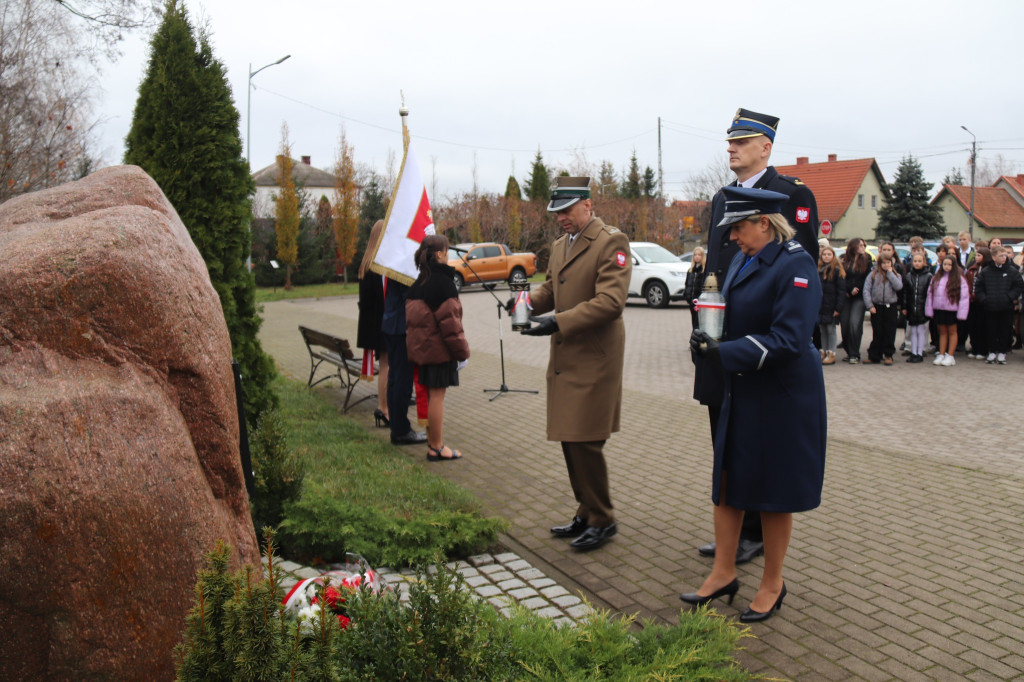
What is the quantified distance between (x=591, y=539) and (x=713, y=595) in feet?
3.44

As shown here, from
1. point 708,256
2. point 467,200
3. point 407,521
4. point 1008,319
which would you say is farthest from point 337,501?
point 467,200

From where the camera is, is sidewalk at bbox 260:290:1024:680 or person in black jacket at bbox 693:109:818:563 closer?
sidewalk at bbox 260:290:1024:680

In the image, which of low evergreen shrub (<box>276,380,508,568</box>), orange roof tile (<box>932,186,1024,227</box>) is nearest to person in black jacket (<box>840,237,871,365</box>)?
low evergreen shrub (<box>276,380,508,568</box>)

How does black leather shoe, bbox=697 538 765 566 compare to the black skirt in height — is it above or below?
below

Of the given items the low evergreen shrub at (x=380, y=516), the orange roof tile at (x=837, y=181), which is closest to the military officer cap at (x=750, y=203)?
the low evergreen shrub at (x=380, y=516)

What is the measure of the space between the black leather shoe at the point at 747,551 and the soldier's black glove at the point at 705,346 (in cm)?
161

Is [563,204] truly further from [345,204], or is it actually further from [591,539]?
[345,204]

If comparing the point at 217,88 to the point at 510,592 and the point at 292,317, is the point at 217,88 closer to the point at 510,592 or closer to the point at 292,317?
the point at 510,592

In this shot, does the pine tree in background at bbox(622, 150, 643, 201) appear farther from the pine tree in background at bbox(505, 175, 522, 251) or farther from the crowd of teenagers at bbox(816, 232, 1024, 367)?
the crowd of teenagers at bbox(816, 232, 1024, 367)

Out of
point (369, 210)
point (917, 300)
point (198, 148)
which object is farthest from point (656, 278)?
point (369, 210)

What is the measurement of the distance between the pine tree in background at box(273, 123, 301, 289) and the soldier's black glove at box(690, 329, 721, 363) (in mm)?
33662

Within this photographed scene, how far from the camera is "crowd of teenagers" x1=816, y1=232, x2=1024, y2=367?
41.4 ft

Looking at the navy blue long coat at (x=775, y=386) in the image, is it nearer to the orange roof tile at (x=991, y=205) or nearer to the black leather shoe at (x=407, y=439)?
the black leather shoe at (x=407, y=439)

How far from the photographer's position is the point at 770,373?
3857 millimetres
